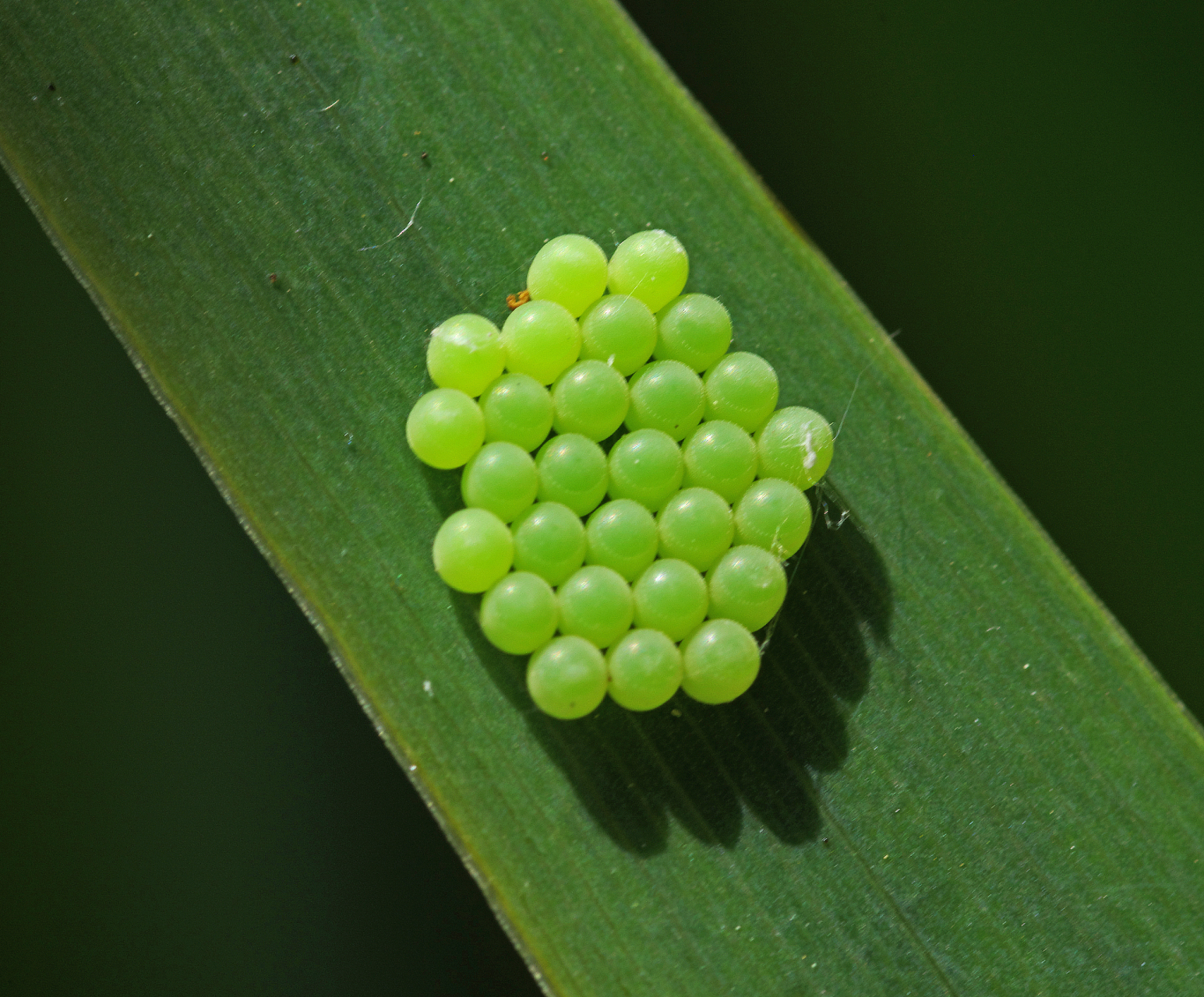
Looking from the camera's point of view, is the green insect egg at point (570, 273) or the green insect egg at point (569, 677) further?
the green insect egg at point (570, 273)

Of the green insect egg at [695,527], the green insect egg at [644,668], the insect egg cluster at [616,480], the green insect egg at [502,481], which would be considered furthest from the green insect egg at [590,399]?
the green insect egg at [644,668]

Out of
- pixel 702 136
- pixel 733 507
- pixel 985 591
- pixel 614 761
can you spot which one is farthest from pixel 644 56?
pixel 614 761

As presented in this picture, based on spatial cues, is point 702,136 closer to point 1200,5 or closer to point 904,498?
point 904,498

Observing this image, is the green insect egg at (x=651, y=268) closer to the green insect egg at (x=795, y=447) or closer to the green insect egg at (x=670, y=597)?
the green insect egg at (x=795, y=447)

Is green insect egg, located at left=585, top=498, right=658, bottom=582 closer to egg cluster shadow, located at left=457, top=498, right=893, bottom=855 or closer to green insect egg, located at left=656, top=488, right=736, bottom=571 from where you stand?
green insect egg, located at left=656, top=488, right=736, bottom=571

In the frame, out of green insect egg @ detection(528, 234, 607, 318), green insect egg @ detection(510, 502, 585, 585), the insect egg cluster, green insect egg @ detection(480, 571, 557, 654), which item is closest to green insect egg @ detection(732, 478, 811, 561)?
the insect egg cluster

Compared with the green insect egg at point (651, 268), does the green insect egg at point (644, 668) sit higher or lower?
lower

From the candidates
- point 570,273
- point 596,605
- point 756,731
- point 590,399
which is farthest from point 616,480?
point 756,731
